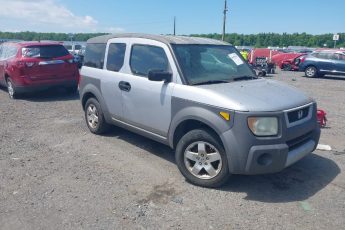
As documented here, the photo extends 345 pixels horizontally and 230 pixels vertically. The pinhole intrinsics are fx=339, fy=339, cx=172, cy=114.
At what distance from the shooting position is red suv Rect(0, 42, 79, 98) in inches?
380

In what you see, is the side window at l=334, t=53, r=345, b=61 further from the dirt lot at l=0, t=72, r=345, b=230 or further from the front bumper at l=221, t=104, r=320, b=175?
the front bumper at l=221, t=104, r=320, b=175

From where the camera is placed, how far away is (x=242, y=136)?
3736mm

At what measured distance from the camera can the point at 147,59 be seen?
4.99 metres

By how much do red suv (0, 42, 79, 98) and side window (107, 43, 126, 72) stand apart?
4832mm

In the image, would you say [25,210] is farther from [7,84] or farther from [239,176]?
[7,84]

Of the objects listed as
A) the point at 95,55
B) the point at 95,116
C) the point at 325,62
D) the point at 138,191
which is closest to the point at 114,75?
the point at 95,55

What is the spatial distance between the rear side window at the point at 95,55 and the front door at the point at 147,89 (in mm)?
860

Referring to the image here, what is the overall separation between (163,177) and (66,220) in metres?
1.45

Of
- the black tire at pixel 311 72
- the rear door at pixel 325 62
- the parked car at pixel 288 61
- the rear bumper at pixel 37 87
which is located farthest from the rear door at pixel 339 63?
the rear bumper at pixel 37 87

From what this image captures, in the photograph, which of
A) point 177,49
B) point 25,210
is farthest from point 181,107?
point 25,210

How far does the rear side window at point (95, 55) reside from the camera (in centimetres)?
593

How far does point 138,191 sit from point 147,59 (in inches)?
76.5

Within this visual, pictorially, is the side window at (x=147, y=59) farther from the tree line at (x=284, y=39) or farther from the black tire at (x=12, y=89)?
the tree line at (x=284, y=39)

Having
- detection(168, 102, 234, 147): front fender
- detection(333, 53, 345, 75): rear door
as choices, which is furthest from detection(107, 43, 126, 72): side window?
detection(333, 53, 345, 75): rear door
